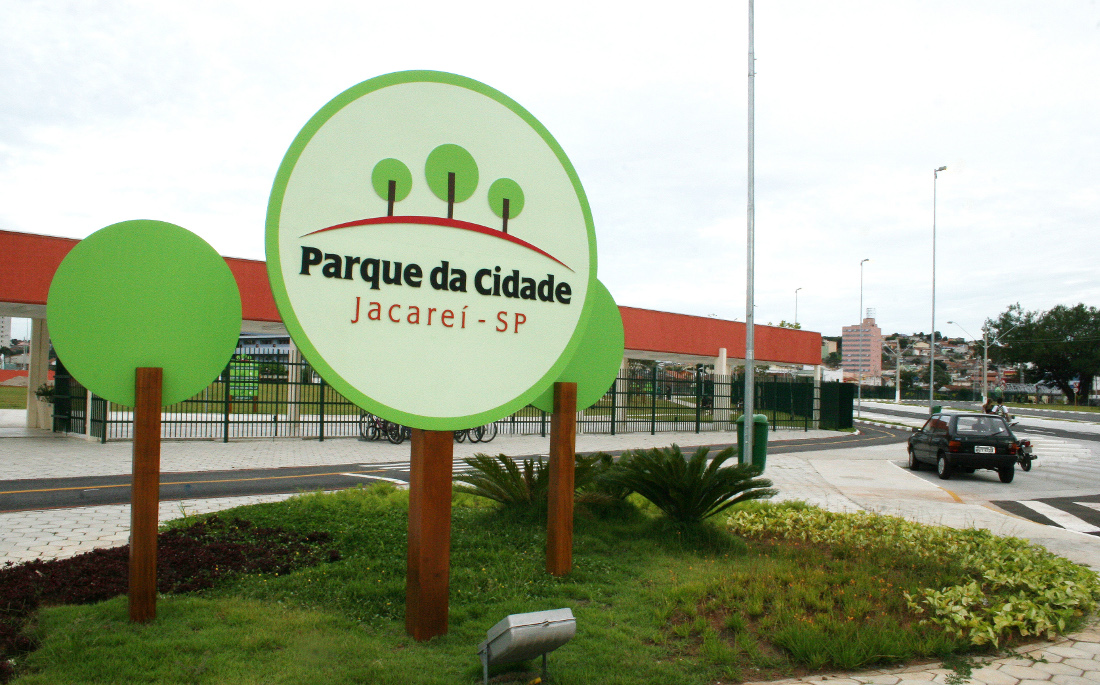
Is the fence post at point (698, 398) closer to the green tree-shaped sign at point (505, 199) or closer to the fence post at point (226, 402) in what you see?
the fence post at point (226, 402)

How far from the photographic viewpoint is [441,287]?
15.4 feet

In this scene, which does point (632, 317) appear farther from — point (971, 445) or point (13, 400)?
point (13, 400)

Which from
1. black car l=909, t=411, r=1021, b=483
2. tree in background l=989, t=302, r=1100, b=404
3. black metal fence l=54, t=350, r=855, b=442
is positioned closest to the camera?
black car l=909, t=411, r=1021, b=483

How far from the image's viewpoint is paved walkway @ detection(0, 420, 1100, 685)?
4277 millimetres

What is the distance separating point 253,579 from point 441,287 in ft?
8.44

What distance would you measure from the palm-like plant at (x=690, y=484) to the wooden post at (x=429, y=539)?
2.98m

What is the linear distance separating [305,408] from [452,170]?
54.2ft

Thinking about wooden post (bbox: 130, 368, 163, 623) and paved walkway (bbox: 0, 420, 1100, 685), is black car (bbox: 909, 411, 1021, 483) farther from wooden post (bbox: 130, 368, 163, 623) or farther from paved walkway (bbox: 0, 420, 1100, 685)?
wooden post (bbox: 130, 368, 163, 623)

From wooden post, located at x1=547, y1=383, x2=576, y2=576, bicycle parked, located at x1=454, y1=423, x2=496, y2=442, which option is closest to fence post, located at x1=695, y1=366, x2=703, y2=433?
bicycle parked, located at x1=454, y1=423, x2=496, y2=442

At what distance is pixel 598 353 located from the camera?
6.52 metres

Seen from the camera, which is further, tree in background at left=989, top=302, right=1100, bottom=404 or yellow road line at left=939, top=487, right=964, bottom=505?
tree in background at left=989, top=302, right=1100, bottom=404

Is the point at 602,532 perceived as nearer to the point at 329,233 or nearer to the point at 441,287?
the point at 441,287

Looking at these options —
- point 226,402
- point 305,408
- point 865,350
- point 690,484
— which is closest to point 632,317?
point 305,408

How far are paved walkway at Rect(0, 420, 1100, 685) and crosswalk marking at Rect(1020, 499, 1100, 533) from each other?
0.60 metres
